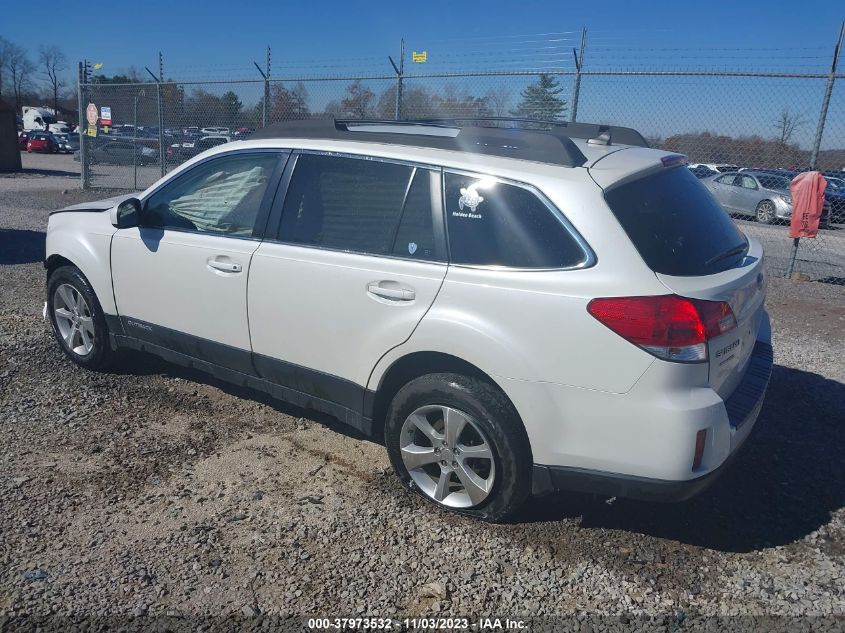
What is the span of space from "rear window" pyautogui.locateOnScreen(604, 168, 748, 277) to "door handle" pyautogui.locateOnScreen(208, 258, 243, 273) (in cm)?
207

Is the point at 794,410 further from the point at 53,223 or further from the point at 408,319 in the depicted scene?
the point at 53,223

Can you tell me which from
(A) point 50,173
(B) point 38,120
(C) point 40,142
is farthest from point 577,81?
(B) point 38,120

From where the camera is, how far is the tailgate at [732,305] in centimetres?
294

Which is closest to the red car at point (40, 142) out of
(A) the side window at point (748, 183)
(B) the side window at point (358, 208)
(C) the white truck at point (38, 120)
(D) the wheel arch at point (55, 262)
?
(C) the white truck at point (38, 120)

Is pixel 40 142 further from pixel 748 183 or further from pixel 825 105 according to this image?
pixel 825 105

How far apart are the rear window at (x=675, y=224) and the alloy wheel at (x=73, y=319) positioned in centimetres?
371

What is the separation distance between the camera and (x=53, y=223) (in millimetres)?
5227

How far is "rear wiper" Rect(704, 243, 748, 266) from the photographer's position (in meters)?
3.25

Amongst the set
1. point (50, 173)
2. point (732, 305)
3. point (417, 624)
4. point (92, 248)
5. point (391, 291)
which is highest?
point (732, 305)

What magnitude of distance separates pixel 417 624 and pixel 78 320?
3569mm

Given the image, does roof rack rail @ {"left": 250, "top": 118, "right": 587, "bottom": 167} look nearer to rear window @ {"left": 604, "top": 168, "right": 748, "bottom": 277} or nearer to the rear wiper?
rear window @ {"left": 604, "top": 168, "right": 748, "bottom": 277}

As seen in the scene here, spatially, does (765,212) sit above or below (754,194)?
below

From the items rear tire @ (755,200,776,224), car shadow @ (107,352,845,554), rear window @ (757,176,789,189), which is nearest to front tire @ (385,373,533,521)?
car shadow @ (107,352,845,554)

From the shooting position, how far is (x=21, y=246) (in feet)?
32.0
